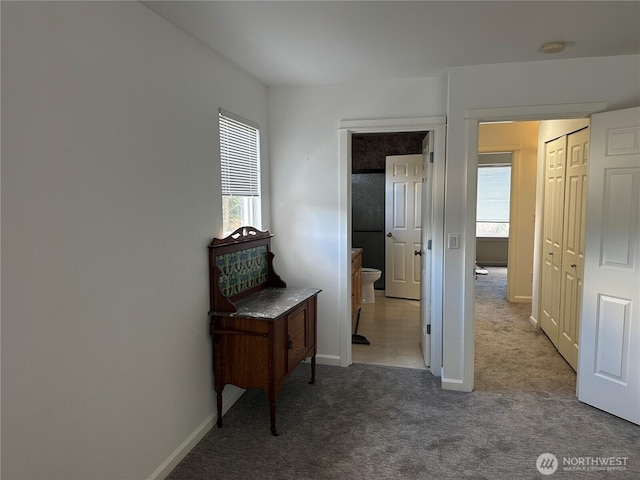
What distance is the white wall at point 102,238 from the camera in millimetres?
1422

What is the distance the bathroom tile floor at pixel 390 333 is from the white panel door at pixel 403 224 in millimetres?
263

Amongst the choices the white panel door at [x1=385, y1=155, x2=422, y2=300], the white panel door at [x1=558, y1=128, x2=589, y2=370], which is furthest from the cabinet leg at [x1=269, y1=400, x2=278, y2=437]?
the white panel door at [x1=385, y1=155, x2=422, y2=300]

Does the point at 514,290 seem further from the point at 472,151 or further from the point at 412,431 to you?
the point at 412,431

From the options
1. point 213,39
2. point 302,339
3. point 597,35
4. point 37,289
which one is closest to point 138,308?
point 37,289

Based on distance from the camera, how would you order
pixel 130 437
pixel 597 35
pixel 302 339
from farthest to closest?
pixel 302 339 → pixel 597 35 → pixel 130 437

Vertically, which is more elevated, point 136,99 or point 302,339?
point 136,99

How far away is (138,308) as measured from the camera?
2.02m

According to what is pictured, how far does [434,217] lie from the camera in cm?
335

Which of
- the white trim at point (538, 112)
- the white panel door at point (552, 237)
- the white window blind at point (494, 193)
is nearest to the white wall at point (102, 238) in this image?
the white trim at point (538, 112)

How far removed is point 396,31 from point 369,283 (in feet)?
12.3

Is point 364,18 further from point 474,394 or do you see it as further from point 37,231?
point 474,394

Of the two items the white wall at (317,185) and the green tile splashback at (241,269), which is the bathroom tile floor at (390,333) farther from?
the green tile splashback at (241,269)

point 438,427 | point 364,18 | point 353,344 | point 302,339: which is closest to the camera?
point 364,18

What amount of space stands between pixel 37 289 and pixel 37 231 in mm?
201
